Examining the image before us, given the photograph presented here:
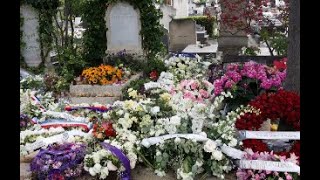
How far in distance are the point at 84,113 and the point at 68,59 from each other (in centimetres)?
337

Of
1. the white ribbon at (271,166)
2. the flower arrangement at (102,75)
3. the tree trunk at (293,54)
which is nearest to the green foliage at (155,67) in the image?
the flower arrangement at (102,75)

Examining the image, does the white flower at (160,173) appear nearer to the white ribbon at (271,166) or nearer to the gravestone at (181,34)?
the white ribbon at (271,166)

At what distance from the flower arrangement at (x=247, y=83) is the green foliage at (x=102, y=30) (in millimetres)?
4039

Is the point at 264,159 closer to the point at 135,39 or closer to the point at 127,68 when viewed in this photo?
the point at 127,68

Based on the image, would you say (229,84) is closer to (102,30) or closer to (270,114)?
(270,114)

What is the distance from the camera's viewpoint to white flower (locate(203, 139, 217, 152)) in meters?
3.88

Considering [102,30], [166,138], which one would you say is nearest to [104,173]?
[166,138]

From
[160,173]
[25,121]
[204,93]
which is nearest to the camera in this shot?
[160,173]

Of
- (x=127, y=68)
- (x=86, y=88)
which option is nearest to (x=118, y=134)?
(x=86, y=88)

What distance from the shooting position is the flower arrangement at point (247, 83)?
18.9 ft

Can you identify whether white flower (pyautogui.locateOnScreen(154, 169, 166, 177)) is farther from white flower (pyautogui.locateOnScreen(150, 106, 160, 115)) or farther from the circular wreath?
white flower (pyautogui.locateOnScreen(150, 106, 160, 115))

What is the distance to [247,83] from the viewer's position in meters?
5.90

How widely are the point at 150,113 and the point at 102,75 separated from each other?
12.3 feet

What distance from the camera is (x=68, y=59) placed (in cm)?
946
